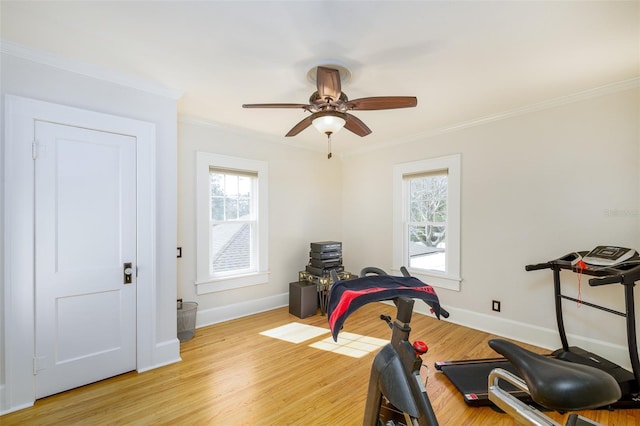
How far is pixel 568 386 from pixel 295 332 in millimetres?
2830

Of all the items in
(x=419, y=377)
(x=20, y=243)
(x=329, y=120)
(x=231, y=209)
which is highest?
(x=329, y=120)

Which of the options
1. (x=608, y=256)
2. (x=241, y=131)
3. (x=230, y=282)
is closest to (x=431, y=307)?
(x=608, y=256)

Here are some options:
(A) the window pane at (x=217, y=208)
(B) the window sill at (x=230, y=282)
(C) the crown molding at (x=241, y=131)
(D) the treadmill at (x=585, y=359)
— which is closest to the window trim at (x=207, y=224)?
(B) the window sill at (x=230, y=282)

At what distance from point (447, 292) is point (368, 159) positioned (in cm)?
234

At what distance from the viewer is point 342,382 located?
92.8 inches

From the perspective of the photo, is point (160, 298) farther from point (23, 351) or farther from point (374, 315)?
point (374, 315)

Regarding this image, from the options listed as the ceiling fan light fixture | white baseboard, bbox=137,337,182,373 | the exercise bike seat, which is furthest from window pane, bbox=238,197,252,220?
the exercise bike seat

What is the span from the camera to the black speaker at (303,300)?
12.5 feet

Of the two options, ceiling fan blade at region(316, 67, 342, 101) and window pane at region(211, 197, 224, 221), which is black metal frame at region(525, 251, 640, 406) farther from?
window pane at region(211, 197, 224, 221)

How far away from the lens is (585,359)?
2.38 meters

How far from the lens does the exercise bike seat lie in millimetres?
852

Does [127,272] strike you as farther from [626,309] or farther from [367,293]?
[626,309]

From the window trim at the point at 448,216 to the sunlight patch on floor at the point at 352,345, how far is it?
128 cm

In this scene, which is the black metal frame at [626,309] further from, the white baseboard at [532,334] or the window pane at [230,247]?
the window pane at [230,247]
